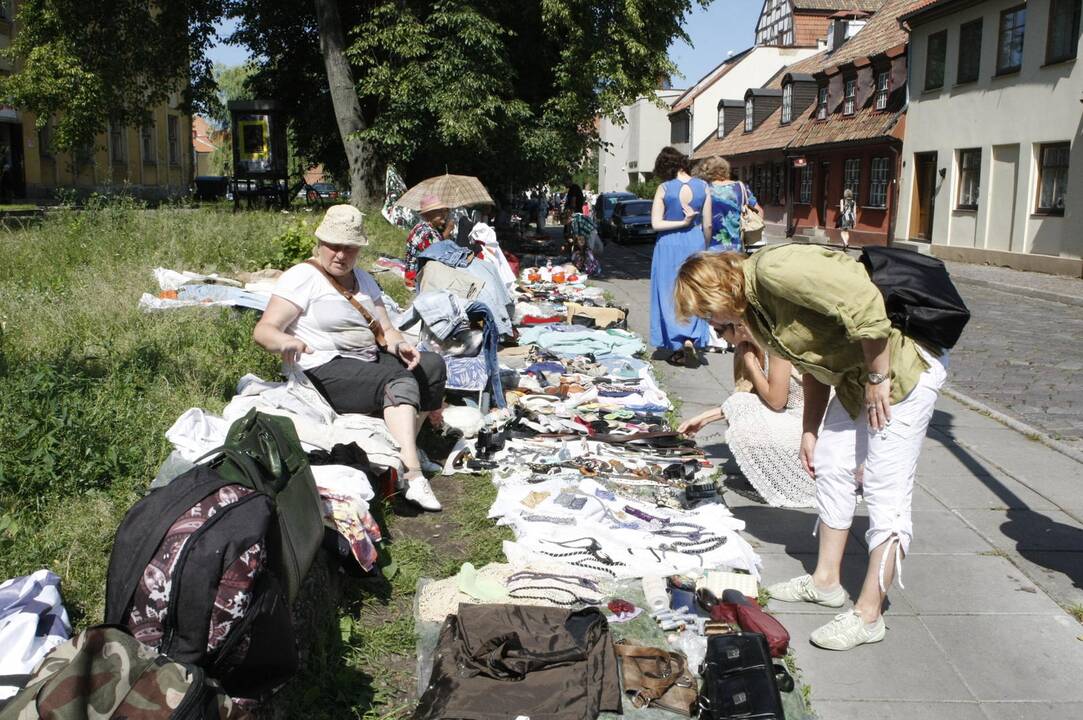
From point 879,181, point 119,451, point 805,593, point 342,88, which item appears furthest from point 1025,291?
point 119,451

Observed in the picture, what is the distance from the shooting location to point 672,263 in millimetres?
9250

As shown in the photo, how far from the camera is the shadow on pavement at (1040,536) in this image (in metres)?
4.58

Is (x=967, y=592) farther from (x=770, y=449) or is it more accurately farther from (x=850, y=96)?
(x=850, y=96)

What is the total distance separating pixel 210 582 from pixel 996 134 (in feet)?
83.3

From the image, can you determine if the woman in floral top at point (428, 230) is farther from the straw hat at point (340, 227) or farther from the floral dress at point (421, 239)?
the straw hat at point (340, 227)

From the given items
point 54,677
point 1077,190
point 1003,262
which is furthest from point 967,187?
point 54,677

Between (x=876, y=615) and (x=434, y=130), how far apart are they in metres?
15.7

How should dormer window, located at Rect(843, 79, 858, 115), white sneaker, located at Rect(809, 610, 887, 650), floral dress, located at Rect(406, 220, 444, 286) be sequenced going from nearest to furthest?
1. white sneaker, located at Rect(809, 610, 887, 650)
2. floral dress, located at Rect(406, 220, 444, 286)
3. dormer window, located at Rect(843, 79, 858, 115)

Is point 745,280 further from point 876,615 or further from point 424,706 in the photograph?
point 424,706

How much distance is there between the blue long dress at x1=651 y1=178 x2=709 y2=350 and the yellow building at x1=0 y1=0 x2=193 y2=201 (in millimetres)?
16593

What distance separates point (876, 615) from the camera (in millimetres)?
3771

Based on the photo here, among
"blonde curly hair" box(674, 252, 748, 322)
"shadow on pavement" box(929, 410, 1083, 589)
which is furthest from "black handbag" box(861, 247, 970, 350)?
"shadow on pavement" box(929, 410, 1083, 589)

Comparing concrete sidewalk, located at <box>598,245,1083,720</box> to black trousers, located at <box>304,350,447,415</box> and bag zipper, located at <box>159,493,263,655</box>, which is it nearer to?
black trousers, located at <box>304,350,447,415</box>

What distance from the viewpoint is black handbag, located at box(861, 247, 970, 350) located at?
3.52 meters
